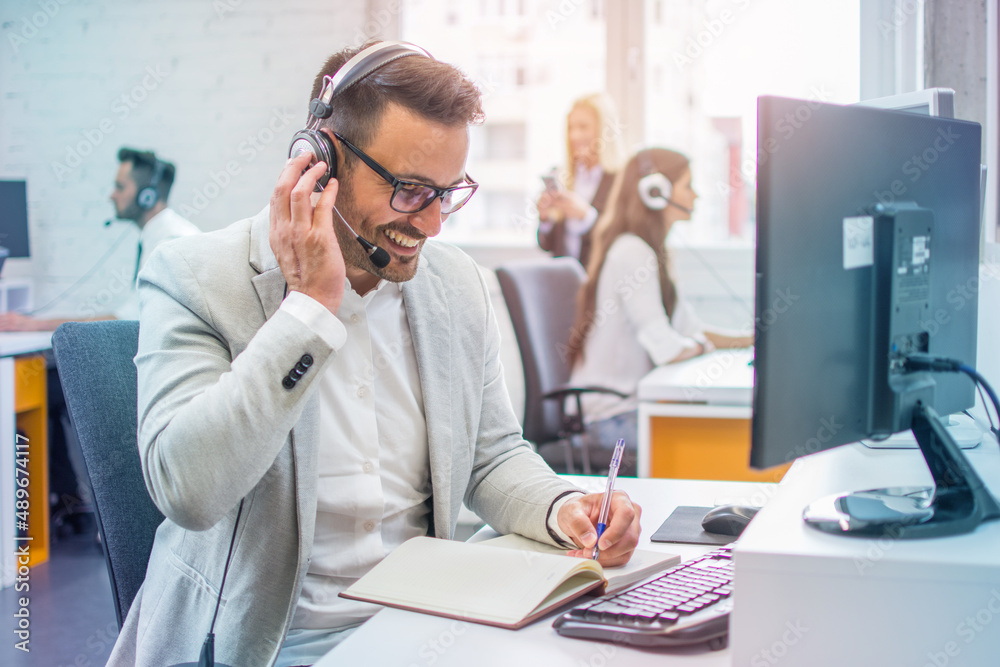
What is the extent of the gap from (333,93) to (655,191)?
2663 mm

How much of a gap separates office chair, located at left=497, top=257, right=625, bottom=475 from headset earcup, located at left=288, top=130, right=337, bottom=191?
176cm

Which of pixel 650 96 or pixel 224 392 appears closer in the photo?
pixel 224 392

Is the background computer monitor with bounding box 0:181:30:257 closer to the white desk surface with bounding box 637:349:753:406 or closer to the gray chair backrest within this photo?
the gray chair backrest

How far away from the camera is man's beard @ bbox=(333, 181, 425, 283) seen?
46.0 inches

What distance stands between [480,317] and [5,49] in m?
4.42

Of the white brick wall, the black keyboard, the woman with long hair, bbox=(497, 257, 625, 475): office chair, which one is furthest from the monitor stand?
the white brick wall

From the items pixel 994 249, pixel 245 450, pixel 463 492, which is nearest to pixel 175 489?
pixel 245 450

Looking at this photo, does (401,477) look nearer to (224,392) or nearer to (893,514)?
(224,392)

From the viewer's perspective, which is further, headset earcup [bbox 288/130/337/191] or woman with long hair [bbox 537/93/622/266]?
woman with long hair [bbox 537/93/622/266]

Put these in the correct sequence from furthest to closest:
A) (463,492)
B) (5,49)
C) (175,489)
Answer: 1. (5,49)
2. (463,492)
3. (175,489)

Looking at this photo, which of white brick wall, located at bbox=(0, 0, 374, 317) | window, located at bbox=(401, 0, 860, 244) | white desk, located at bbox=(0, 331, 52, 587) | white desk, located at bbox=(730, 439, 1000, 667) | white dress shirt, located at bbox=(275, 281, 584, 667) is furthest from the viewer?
white brick wall, located at bbox=(0, 0, 374, 317)

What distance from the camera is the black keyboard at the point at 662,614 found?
0.79 metres

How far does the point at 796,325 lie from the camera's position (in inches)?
30.3

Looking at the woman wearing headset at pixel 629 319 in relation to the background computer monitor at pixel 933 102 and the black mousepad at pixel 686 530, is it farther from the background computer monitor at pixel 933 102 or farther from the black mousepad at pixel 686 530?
the black mousepad at pixel 686 530
